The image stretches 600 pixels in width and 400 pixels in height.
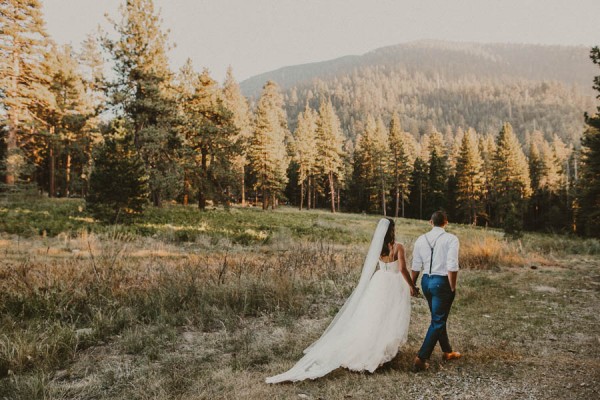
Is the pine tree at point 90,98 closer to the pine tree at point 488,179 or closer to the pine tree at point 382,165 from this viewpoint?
the pine tree at point 382,165

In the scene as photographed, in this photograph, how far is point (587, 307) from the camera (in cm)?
838

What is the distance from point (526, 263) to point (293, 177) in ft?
192

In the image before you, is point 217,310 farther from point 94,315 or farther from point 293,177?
point 293,177

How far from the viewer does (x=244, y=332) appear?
6.37 metres

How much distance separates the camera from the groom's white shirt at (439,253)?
483 cm

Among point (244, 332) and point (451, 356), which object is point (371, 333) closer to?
point (451, 356)

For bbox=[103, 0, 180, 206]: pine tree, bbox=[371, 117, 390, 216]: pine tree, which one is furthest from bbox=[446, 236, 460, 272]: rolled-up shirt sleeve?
bbox=[371, 117, 390, 216]: pine tree

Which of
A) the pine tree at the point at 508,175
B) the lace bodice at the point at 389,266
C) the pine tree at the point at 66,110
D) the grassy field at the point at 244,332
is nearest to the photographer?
the grassy field at the point at 244,332

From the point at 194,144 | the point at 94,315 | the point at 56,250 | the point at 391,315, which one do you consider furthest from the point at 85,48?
the point at 391,315

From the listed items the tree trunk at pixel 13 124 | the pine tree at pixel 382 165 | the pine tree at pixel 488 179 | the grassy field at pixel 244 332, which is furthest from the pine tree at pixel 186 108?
the pine tree at pixel 488 179

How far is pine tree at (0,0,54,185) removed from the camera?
24.1 metres

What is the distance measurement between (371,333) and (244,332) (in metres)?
2.46

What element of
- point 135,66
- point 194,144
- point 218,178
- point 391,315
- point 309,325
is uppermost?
point 135,66

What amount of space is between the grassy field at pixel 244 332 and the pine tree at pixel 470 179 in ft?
151
